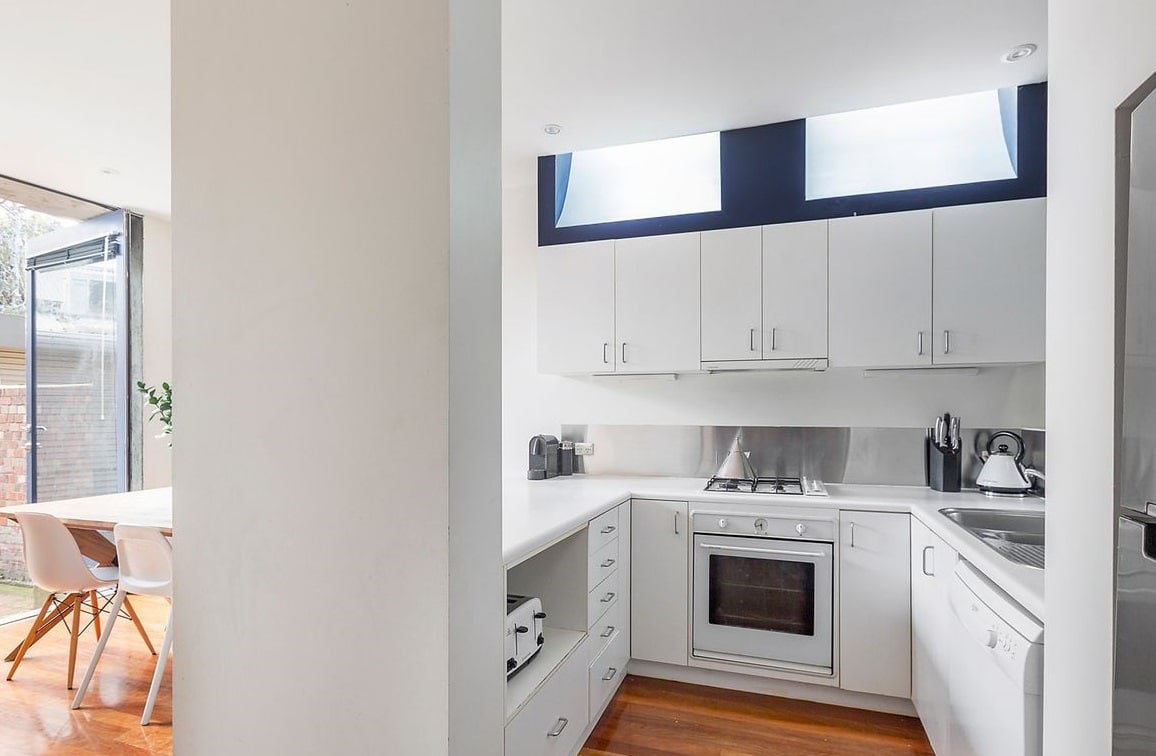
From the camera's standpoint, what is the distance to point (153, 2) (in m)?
2.02

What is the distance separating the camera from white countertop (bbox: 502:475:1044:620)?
58.7 inches

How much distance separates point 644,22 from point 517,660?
2.15 m

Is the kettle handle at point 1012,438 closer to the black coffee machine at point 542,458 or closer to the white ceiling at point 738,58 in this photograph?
the white ceiling at point 738,58

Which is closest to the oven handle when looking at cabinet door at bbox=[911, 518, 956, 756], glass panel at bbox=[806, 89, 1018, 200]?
cabinet door at bbox=[911, 518, 956, 756]

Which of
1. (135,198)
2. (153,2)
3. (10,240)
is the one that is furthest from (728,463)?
(10,240)

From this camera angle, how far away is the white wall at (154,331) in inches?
170

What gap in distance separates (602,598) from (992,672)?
129 cm

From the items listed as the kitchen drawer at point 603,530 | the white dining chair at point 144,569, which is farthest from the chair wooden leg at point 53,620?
the kitchen drawer at point 603,530

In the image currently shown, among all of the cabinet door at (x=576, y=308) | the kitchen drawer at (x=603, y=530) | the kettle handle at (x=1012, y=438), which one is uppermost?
the cabinet door at (x=576, y=308)

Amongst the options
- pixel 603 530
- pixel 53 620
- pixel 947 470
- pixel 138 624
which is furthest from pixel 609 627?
pixel 53 620

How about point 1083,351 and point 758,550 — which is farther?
point 758,550

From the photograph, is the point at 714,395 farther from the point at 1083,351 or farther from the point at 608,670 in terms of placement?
the point at 1083,351

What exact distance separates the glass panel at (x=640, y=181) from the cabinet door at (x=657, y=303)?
12.0 inches

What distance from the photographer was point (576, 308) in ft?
10.4
